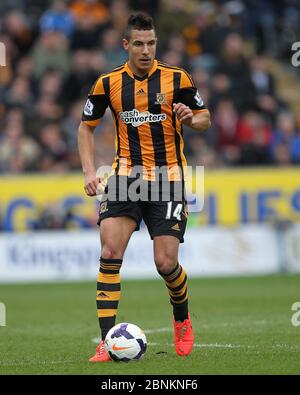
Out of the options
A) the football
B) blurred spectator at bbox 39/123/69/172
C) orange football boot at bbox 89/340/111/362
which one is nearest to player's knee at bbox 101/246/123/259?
the football

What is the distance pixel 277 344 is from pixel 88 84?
10942mm

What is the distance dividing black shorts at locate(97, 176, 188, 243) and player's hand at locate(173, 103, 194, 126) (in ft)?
1.99

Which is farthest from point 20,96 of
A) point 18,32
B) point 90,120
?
point 90,120

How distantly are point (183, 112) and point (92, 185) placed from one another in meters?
0.89

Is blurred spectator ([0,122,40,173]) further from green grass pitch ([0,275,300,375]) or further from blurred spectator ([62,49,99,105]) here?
green grass pitch ([0,275,300,375])

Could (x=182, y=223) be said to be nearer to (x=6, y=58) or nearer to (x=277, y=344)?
(x=277, y=344)

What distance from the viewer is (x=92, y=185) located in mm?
7426

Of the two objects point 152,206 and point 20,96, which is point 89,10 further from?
point 152,206

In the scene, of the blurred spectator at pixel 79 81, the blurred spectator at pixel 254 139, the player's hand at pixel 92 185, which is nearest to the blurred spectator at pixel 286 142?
the blurred spectator at pixel 254 139

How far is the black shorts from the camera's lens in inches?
295

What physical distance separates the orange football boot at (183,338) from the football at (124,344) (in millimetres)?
417

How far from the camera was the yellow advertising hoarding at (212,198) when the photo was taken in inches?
649

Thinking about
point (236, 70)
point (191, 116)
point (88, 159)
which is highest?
point (236, 70)

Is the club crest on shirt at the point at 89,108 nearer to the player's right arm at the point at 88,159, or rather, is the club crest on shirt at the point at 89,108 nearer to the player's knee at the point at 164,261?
the player's right arm at the point at 88,159
